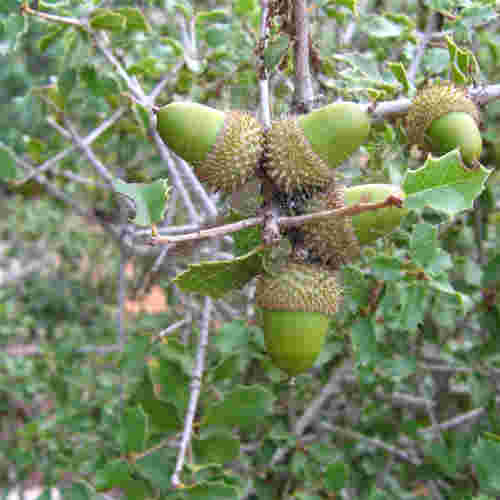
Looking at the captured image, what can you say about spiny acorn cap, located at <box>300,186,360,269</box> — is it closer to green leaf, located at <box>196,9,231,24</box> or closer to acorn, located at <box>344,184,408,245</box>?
acorn, located at <box>344,184,408,245</box>

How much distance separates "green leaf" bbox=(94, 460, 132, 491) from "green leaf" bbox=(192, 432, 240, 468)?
210 millimetres

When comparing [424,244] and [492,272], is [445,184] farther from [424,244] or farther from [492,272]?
[492,272]

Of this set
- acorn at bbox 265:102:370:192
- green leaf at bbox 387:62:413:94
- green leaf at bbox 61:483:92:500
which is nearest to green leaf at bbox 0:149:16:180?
green leaf at bbox 61:483:92:500

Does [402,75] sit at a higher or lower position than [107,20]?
lower

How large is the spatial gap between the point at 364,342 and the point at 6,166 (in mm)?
1481

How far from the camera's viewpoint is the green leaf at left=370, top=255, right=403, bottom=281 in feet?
4.24

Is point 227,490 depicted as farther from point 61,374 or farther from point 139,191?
point 61,374

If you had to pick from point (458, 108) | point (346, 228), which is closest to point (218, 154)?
point (346, 228)

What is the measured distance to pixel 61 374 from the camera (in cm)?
257

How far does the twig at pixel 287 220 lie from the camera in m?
0.81

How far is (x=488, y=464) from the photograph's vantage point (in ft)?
4.21

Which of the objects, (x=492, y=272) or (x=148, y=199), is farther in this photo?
(x=492, y=272)

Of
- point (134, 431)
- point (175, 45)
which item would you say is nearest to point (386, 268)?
point (134, 431)

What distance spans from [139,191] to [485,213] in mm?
1479
